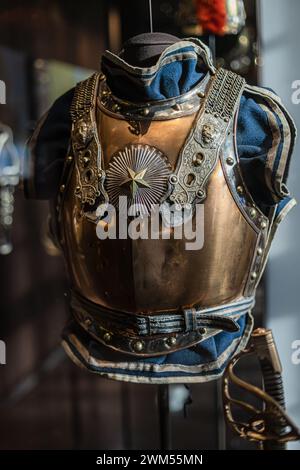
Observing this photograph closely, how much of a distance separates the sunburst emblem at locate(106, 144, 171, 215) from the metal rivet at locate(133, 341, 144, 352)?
215mm

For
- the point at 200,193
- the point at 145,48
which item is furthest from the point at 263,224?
the point at 145,48

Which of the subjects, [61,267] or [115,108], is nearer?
[115,108]

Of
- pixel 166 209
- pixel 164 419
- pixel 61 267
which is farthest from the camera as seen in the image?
pixel 61 267

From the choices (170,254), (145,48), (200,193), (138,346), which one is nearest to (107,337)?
(138,346)

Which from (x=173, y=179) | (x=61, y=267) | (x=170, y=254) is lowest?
(x=61, y=267)

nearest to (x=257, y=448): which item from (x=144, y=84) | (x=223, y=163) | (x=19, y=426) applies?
(x=223, y=163)

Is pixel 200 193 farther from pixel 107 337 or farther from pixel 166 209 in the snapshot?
pixel 107 337

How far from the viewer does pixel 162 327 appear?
1016 mm

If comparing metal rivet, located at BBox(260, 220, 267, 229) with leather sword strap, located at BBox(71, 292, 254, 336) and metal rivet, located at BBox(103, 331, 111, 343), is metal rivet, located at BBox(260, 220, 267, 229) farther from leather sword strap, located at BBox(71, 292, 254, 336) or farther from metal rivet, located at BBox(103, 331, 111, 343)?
metal rivet, located at BBox(103, 331, 111, 343)

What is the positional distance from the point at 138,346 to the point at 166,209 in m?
0.23

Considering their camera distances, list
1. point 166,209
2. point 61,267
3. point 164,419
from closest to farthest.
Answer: point 166,209 < point 164,419 < point 61,267

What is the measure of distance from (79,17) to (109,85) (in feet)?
1.78

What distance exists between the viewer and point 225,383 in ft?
3.47

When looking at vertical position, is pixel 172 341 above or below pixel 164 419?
above
